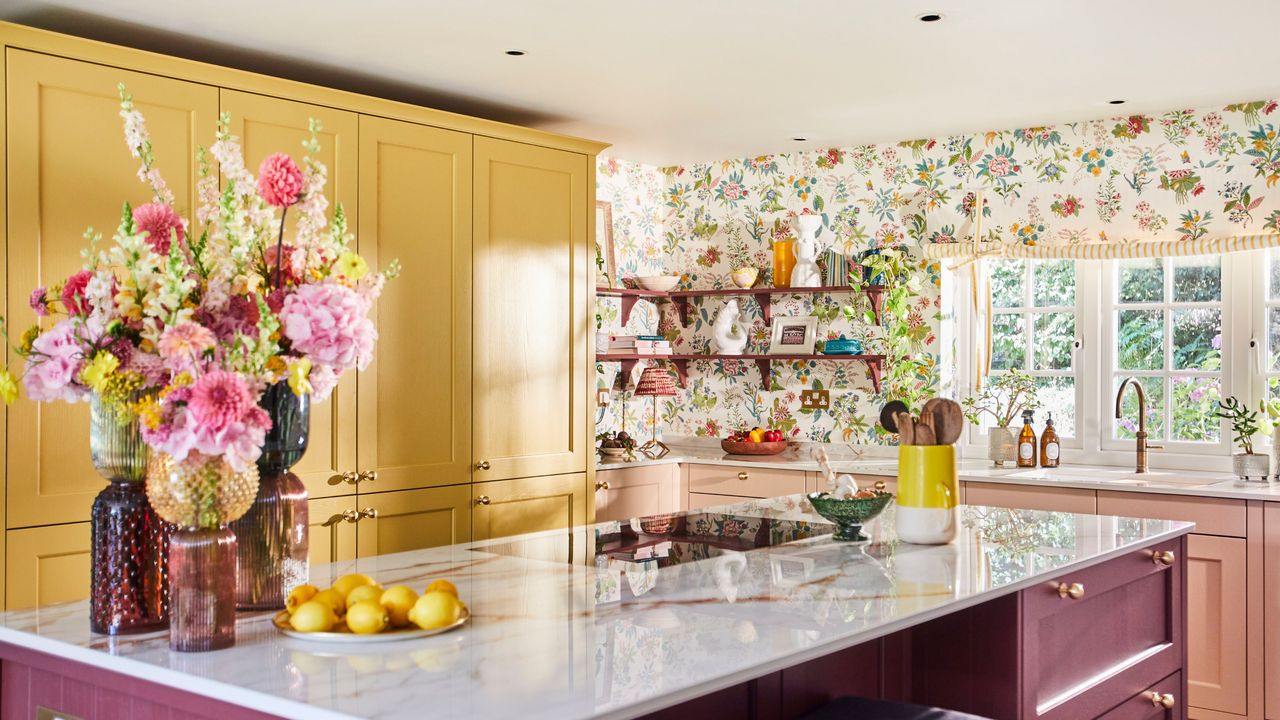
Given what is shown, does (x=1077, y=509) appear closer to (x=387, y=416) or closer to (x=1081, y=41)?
(x=1081, y=41)

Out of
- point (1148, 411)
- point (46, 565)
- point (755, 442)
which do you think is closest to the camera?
point (46, 565)

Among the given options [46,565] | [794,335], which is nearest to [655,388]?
[794,335]

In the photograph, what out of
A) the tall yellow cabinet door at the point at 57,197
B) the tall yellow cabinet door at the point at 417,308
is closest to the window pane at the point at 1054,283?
the tall yellow cabinet door at the point at 417,308

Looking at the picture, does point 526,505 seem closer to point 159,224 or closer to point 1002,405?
point 1002,405

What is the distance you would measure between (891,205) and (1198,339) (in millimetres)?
A: 1479

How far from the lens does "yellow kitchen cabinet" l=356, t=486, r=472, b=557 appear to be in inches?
160

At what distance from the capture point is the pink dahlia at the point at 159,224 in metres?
1.77

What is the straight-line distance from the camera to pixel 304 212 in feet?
5.94

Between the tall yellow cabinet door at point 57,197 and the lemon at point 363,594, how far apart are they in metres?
1.90

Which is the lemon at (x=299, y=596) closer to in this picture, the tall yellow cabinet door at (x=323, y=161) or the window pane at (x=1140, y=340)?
the tall yellow cabinet door at (x=323, y=161)

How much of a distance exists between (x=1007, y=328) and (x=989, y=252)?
15.7 inches

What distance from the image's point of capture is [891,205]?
5.48 metres

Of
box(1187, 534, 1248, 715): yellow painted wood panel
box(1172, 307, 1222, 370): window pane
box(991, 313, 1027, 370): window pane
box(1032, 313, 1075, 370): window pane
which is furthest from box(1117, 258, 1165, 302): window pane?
box(1187, 534, 1248, 715): yellow painted wood panel

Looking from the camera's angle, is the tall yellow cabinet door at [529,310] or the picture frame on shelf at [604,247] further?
the picture frame on shelf at [604,247]
